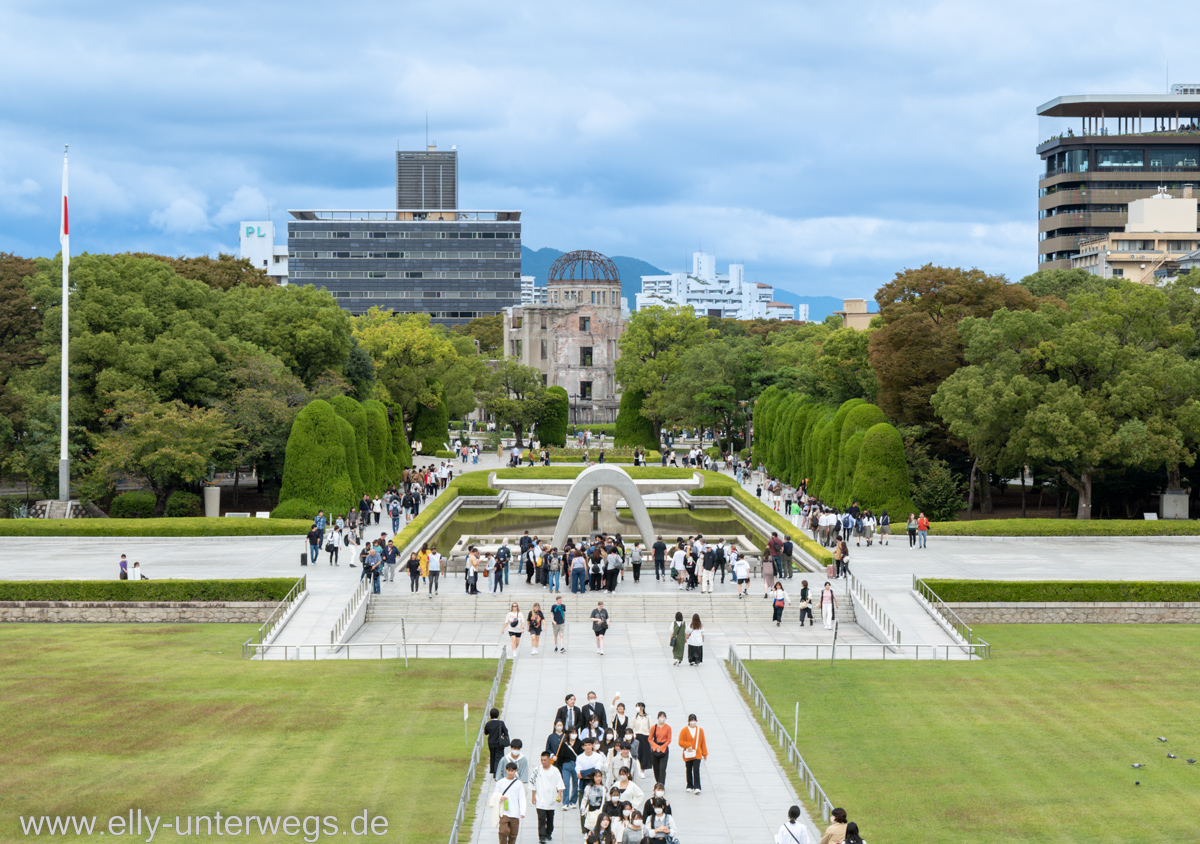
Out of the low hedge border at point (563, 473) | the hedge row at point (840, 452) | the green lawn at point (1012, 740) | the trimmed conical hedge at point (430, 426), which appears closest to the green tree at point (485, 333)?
the trimmed conical hedge at point (430, 426)

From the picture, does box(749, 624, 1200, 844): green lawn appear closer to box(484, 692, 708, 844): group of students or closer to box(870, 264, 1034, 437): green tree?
box(484, 692, 708, 844): group of students

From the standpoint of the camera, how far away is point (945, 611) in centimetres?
3064

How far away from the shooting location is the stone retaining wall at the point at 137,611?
3030 cm

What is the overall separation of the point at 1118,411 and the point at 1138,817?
29.8 metres

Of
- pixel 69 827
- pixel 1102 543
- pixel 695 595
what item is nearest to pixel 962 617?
pixel 695 595

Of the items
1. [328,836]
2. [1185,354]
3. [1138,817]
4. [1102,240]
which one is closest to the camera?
[328,836]

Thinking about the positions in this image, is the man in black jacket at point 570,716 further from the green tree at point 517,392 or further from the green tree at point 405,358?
the green tree at point 517,392

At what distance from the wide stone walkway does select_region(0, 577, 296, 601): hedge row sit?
8.34m

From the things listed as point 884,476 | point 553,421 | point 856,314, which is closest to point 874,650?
point 884,476

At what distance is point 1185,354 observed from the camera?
46.7m

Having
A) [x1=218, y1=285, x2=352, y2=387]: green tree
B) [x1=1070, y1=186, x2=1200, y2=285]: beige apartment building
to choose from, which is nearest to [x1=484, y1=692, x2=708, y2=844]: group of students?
[x1=218, y1=285, x2=352, y2=387]: green tree

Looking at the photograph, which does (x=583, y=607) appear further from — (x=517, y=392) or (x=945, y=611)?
(x=517, y=392)

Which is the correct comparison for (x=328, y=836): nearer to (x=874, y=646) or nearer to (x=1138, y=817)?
(x=1138, y=817)

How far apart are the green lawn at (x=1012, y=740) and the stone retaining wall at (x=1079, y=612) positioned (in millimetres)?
2751
